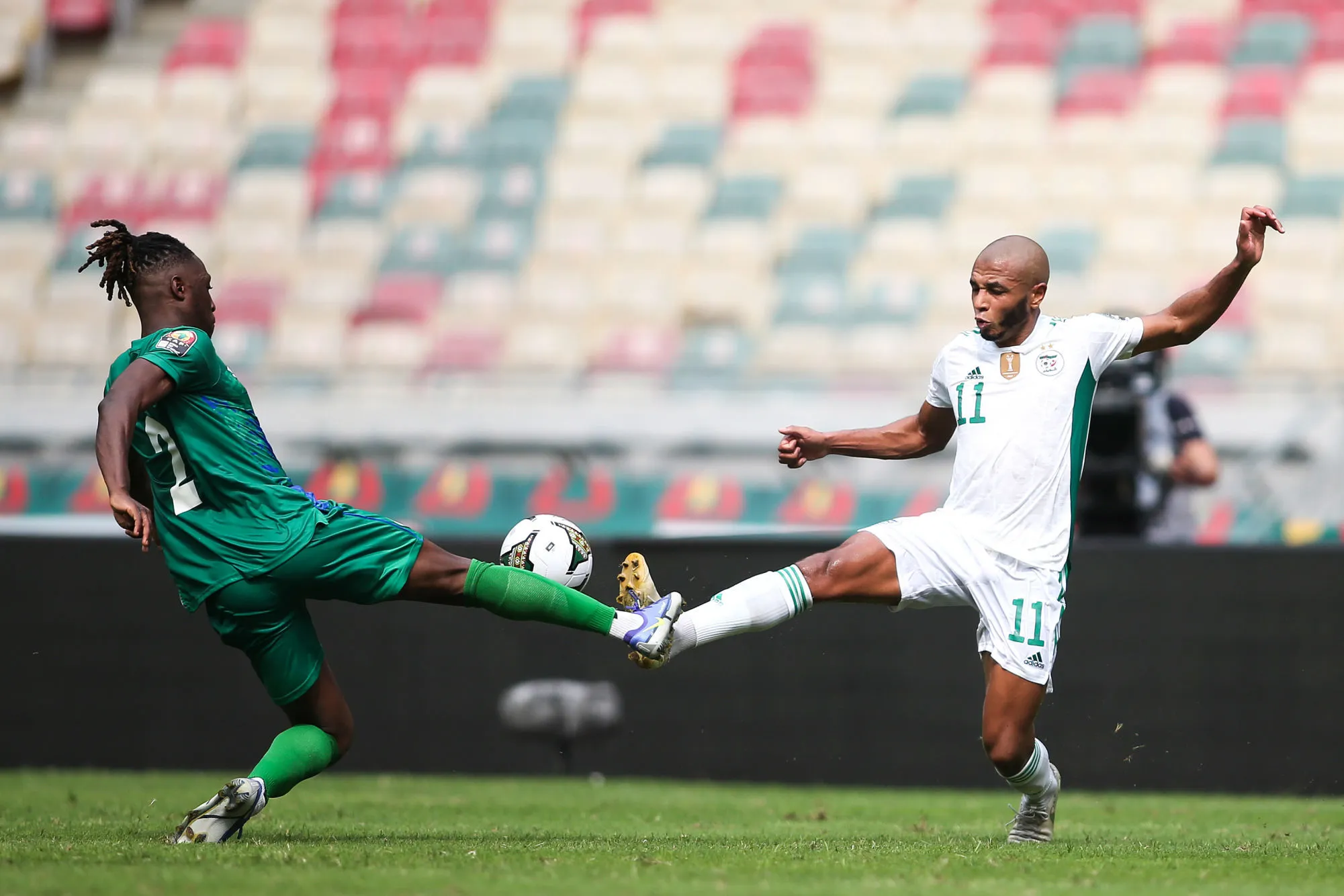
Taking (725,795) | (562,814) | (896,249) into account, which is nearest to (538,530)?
(562,814)

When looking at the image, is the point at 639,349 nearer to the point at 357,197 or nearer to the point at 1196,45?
the point at 357,197

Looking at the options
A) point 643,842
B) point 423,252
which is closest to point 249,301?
point 423,252

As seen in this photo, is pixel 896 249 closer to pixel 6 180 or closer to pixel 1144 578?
pixel 1144 578

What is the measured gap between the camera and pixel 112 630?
31.1 feet

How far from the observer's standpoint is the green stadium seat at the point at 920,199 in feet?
49.1

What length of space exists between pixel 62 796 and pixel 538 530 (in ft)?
10.4

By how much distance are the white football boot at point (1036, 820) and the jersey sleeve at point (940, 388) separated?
1.37 m

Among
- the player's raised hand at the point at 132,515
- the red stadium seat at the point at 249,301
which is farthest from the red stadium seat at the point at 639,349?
the player's raised hand at the point at 132,515

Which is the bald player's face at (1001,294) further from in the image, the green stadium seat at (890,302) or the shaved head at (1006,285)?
the green stadium seat at (890,302)

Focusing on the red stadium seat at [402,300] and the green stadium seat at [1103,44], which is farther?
the green stadium seat at [1103,44]

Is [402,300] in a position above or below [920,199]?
below

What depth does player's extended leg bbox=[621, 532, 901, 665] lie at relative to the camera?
5.68 m

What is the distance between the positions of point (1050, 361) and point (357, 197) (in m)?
11.0

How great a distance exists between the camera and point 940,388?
6.08 m
